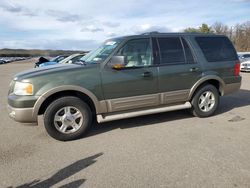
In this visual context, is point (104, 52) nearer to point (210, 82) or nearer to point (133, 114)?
point (133, 114)

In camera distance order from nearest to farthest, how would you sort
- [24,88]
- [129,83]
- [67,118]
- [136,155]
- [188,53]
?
[136,155]
[24,88]
[67,118]
[129,83]
[188,53]

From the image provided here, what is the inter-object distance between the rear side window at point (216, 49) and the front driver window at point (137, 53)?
137 centimetres

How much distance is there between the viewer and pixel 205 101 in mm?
5656

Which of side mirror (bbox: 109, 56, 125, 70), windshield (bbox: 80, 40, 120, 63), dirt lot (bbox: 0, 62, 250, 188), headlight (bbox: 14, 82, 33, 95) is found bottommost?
dirt lot (bbox: 0, 62, 250, 188)

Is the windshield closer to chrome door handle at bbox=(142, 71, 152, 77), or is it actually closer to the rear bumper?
chrome door handle at bbox=(142, 71, 152, 77)

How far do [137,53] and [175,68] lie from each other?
2.90 feet

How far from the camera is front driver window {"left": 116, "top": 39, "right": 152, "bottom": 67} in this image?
191 inches

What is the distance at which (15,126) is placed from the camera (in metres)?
5.34

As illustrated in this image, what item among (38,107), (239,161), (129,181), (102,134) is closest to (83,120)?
(102,134)

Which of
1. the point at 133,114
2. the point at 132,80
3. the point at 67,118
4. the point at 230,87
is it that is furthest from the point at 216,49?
the point at 67,118

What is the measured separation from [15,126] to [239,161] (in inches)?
175

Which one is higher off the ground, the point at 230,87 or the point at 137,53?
the point at 137,53

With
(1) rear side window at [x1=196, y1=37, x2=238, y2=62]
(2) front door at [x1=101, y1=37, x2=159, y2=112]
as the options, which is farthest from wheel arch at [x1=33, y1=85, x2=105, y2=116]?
(1) rear side window at [x1=196, y1=37, x2=238, y2=62]

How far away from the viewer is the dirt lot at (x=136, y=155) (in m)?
3.11
